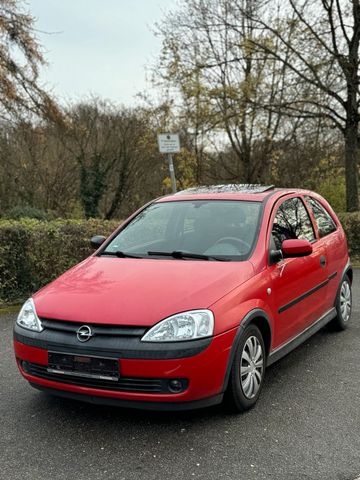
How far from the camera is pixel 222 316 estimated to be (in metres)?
3.42

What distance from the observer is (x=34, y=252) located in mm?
7391

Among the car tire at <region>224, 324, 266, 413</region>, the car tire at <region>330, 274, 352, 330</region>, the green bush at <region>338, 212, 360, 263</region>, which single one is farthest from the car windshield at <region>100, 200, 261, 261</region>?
the green bush at <region>338, 212, 360, 263</region>

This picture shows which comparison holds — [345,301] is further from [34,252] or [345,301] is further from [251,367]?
[34,252]

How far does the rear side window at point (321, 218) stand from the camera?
18.1 ft

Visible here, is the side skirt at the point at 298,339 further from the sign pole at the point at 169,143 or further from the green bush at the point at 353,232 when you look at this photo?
the green bush at the point at 353,232

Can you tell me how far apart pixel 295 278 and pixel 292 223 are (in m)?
0.66

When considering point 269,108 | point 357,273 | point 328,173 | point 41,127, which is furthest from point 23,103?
point 328,173

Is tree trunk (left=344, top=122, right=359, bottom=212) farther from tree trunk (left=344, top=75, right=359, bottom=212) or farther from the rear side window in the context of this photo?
the rear side window

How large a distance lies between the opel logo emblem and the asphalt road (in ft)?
2.17

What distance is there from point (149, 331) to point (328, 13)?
42.3 ft

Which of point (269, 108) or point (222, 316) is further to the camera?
point (269, 108)

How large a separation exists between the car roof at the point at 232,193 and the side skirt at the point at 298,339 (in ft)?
4.18

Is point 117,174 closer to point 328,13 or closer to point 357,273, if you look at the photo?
point 328,13

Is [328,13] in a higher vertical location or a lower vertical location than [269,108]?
higher
